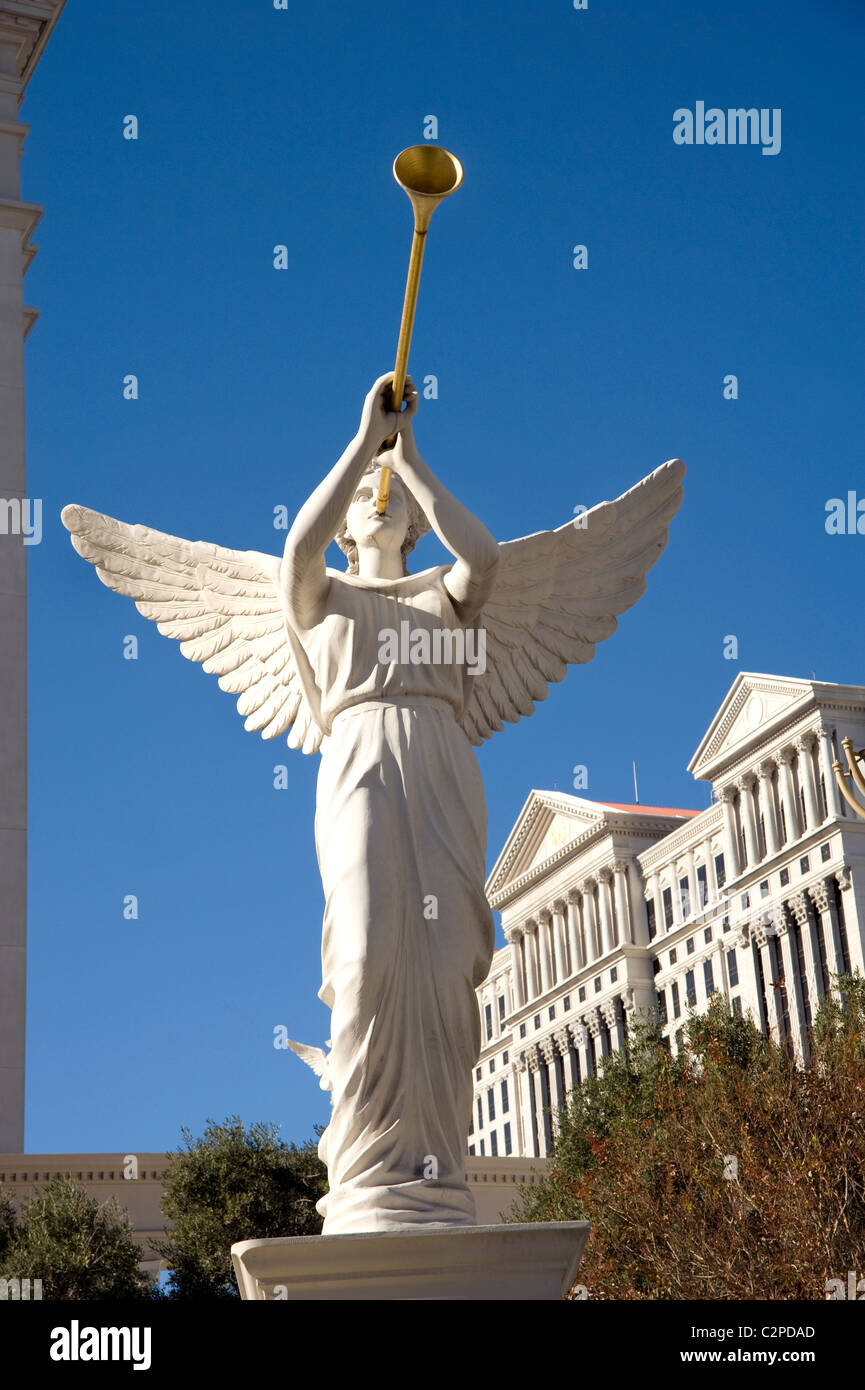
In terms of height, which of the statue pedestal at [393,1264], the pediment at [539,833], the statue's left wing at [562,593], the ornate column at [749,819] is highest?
the pediment at [539,833]

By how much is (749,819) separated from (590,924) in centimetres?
1625

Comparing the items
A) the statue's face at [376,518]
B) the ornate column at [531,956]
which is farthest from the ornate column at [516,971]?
the statue's face at [376,518]

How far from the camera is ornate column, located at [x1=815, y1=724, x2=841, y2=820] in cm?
8362

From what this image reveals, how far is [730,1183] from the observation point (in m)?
26.3

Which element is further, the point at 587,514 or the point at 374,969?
the point at 587,514

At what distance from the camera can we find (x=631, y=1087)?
129ft

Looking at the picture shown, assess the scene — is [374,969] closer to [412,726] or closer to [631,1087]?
[412,726]

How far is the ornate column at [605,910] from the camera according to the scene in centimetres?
10081

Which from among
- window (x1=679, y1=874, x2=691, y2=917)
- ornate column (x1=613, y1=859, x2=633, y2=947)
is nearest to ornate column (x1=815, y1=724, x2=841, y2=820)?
window (x1=679, y1=874, x2=691, y2=917)

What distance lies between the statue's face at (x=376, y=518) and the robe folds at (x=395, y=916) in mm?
429

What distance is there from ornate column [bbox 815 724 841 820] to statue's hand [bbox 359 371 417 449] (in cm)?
7687

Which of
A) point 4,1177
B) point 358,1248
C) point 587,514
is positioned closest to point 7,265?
point 4,1177

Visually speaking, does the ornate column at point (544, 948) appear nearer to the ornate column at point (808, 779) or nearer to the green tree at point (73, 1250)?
the ornate column at point (808, 779)

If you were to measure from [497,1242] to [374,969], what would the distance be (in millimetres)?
1455
